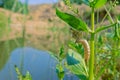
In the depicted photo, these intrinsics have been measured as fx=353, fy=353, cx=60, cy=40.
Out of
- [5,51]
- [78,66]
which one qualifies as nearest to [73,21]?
[78,66]

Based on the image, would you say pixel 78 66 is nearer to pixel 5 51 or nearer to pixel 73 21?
pixel 73 21

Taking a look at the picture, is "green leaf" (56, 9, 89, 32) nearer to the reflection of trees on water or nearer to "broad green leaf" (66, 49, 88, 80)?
"broad green leaf" (66, 49, 88, 80)

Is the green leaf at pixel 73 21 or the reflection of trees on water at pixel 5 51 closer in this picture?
the green leaf at pixel 73 21

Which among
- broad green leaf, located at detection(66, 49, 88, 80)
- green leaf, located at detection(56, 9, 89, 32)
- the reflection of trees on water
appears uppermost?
green leaf, located at detection(56, 9, 89, 32)

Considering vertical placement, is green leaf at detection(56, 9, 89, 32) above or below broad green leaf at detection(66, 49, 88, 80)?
above

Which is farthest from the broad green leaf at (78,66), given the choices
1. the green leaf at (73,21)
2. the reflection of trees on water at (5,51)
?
the reflection of trees on water at (5,51)

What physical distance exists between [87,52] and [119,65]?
1261 millimetres

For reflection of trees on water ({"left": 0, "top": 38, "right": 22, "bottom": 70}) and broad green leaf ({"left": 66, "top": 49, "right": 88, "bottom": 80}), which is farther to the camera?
reflection of trees on water ({"left": 0, "top": 38, "right": 22, "bottom": 70})

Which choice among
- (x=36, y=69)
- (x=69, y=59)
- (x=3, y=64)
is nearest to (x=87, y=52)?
(x=69, y=59)

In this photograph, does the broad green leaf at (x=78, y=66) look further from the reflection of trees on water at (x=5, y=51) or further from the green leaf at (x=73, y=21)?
the reflection of trees on water at (x=5, y=51)

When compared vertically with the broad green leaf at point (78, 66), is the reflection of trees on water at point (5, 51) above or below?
below

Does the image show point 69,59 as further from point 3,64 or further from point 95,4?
point 3,64

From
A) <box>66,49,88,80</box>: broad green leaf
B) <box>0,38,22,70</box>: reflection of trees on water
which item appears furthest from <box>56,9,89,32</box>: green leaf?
<box>0,38,22,70</box>: reflection of trees on water

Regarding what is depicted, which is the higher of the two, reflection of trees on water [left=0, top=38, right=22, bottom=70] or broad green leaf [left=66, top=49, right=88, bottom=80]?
broad green leaf [left=66, top=49, right=88, bottom=80]
